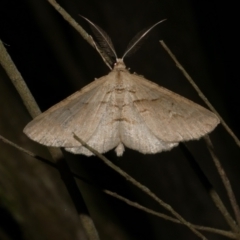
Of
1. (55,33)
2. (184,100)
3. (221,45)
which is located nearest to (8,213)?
(55,33)

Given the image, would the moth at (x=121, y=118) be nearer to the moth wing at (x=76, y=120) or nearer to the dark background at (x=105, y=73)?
the moth wing at (x=76, y=120)

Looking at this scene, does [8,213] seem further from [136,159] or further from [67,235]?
[136,159]

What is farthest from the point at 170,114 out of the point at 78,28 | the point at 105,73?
the point at 105,73

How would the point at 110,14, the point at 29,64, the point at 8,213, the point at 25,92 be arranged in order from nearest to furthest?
the point at 25,92 → the point at 8,213 → the point at 29,64 → the point at 110,14

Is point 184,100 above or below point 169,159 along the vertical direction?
above

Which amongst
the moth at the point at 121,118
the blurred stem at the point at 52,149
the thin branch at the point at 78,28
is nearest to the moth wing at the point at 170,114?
the moth at the point at 121,118

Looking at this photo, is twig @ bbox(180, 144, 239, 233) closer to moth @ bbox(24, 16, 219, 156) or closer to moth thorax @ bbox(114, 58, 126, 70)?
moth @ bbox(24, 16, 219, 156)
